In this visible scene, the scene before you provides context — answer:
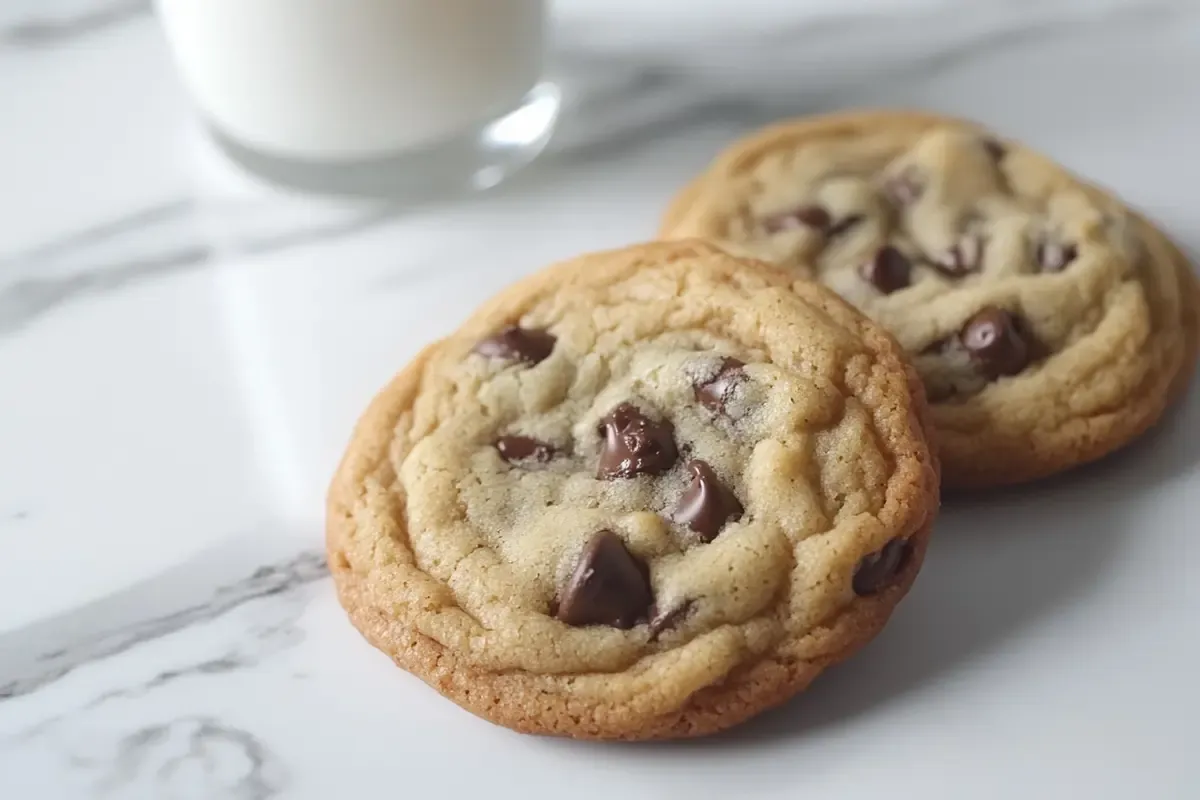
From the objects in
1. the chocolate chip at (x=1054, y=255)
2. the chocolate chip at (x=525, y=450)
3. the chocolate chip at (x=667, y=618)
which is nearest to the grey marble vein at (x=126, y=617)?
the chocolate chip at (x=525, y=450)

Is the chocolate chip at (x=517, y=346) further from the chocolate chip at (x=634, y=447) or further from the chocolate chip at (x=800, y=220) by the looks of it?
the chocolate chip at (x=800, y=220)

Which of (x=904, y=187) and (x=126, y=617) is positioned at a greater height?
(x=904, y=187)

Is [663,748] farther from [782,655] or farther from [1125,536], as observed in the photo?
[1125,536]

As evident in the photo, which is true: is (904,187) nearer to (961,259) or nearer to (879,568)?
(961,259)

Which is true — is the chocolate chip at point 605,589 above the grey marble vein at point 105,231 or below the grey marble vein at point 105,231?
below

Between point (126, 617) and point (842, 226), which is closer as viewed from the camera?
point (126, 617)

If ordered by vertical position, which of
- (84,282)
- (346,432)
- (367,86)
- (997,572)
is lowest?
(997,572)

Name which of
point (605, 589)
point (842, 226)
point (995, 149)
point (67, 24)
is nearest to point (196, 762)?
point (605, 589)
